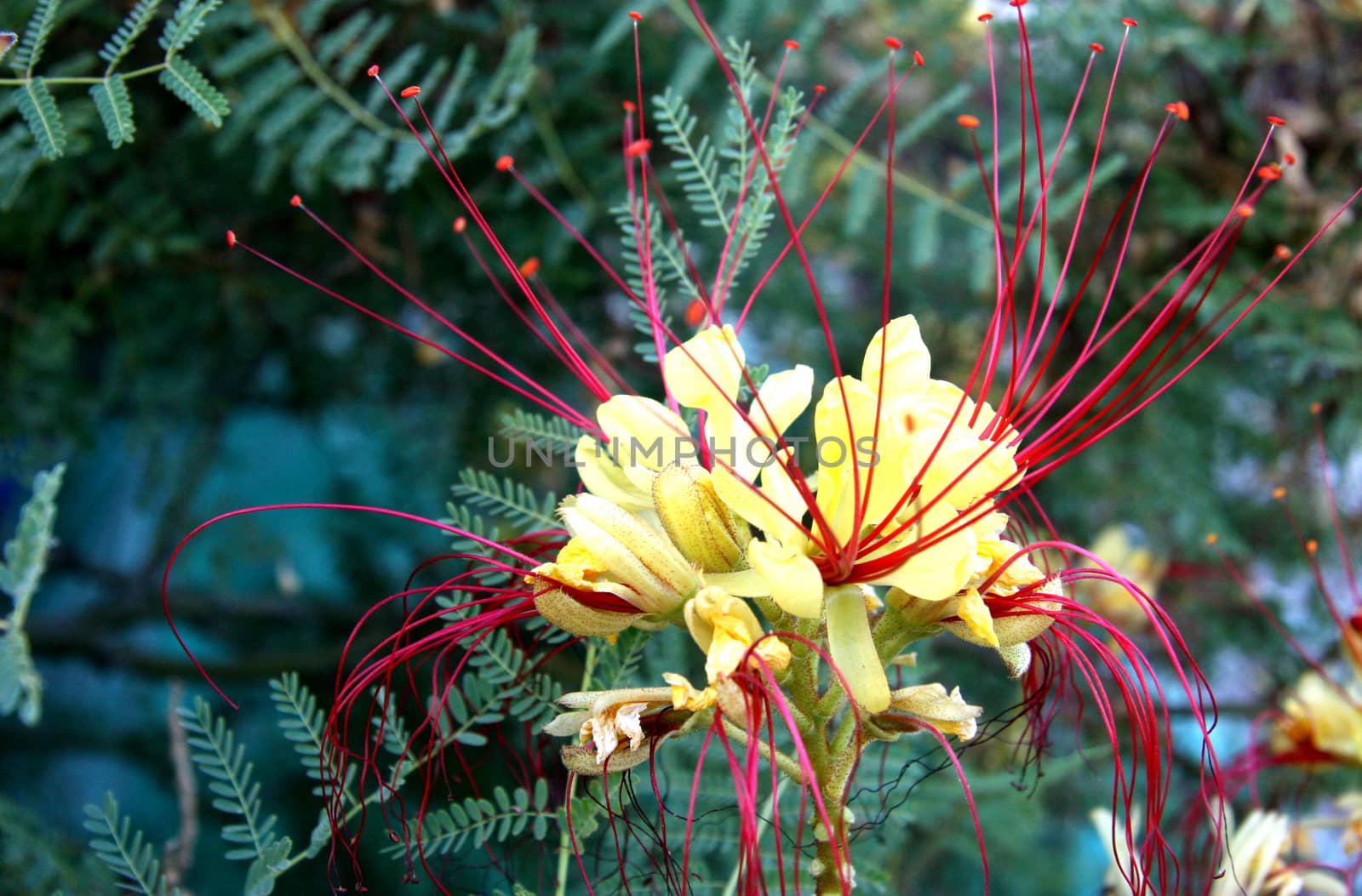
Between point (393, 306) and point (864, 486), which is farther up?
point (864, 486)

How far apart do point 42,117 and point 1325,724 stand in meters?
1.52

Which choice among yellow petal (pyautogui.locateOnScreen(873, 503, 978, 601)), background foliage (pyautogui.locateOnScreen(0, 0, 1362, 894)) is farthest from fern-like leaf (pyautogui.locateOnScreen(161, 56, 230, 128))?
yellow petal (pyautogui.locateOnScreen(873, 503, 978, 601))

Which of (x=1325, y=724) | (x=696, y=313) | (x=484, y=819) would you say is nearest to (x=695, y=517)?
(x=696, y=313)

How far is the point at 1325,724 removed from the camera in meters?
1.33

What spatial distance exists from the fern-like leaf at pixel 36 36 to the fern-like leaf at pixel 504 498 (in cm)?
50

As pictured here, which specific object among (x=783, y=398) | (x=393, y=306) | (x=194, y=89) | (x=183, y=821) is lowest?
(x=183, y=821)

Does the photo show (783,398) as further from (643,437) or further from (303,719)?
(303,719)

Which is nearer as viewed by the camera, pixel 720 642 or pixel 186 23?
pixel 720 642

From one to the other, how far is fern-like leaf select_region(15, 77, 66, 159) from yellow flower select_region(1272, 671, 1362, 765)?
148 centimetres

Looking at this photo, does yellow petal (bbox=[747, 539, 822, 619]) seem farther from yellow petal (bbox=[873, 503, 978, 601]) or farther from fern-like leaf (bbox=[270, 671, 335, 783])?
fern-like leaf (bbox=[270, 671, 335, 783])

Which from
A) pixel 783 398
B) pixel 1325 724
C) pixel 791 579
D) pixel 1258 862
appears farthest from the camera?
pixel 1325 724

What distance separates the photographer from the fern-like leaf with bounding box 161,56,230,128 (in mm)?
929

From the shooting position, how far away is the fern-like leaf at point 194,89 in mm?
929

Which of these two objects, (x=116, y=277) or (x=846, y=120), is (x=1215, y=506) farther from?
(x=116, y=277)
